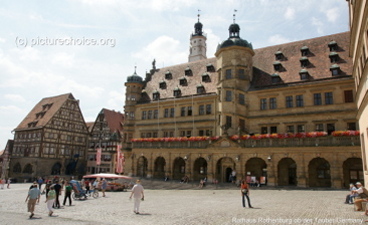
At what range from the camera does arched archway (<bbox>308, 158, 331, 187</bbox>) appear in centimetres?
3247

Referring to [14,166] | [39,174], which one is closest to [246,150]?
[39,174]

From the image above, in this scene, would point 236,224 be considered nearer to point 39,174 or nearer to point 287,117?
point 287,117

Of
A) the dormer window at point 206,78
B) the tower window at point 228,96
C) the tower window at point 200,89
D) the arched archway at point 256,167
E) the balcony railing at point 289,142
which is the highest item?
the dormer window at point 206,78

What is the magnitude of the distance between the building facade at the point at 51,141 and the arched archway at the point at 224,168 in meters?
39.6

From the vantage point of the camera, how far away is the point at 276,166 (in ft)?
107

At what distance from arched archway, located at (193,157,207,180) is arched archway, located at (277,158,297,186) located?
10143mm

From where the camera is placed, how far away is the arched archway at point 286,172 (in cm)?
3462

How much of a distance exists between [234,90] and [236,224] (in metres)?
28.5

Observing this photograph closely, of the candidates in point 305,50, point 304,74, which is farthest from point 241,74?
point 305,50

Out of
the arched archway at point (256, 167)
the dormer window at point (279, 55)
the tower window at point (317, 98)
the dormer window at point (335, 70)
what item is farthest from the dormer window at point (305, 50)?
the arched archway at point (256, 167)

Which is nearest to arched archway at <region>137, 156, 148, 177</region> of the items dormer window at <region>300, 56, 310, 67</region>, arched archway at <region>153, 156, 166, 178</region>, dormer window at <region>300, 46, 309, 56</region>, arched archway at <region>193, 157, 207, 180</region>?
arched archway at <region>153, 156, 166, 178</region>

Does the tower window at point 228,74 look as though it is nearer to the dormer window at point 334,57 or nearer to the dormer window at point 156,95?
the dormer window at point 334,57

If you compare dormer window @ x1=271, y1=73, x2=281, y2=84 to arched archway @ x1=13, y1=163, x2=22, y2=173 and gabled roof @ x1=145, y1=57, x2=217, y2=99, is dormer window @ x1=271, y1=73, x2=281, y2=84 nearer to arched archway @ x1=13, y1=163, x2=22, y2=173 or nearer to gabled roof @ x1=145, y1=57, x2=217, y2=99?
gabled roof @ x1=145, y1=57, x2=217, y2=99

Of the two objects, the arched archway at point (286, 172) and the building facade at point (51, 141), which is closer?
the arched archway at point (286, 172)
